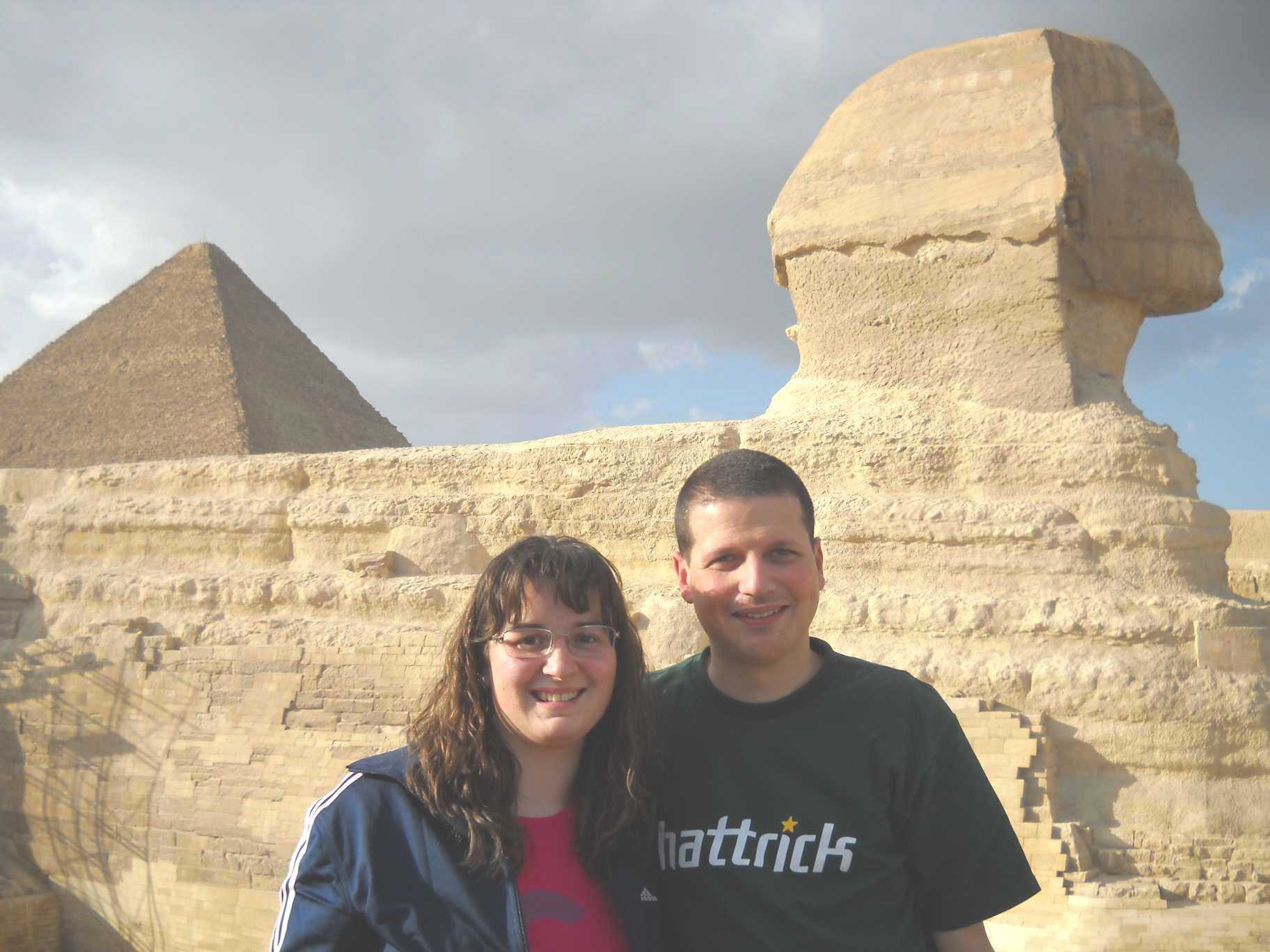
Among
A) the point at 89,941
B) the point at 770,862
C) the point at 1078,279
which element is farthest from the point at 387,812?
the point at 89,941

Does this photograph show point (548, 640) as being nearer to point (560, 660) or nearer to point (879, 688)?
point (560, 660)

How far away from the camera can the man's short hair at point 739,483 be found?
2.44 meters

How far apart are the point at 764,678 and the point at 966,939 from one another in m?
0.67

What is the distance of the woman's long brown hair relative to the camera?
2098 millimetres

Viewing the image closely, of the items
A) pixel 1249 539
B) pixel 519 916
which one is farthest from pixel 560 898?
pixel 1249 539

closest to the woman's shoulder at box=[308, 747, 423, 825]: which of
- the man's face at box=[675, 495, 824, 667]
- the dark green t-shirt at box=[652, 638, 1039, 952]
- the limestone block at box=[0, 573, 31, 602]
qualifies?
the dark green t-shirt at box=[652, 638, 1039, 952]

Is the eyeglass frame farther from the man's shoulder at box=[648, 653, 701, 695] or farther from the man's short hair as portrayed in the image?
the man's short hair

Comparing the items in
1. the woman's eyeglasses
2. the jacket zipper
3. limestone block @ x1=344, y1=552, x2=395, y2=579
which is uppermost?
limestone block @ x1=344, y1=552, x2=395, y2=579

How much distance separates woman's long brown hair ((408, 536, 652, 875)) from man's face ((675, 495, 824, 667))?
19 cm

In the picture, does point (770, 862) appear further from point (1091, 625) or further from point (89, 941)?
point (89, 941)

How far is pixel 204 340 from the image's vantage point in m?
20.3

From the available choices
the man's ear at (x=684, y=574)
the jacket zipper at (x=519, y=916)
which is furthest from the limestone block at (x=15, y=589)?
the jacket zipper at (x=519, y=916)

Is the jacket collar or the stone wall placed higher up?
the stone wall

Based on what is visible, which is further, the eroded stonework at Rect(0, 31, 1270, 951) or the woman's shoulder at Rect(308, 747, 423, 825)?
the eroded stonework at Rect(0, 31, 1270, 951)
